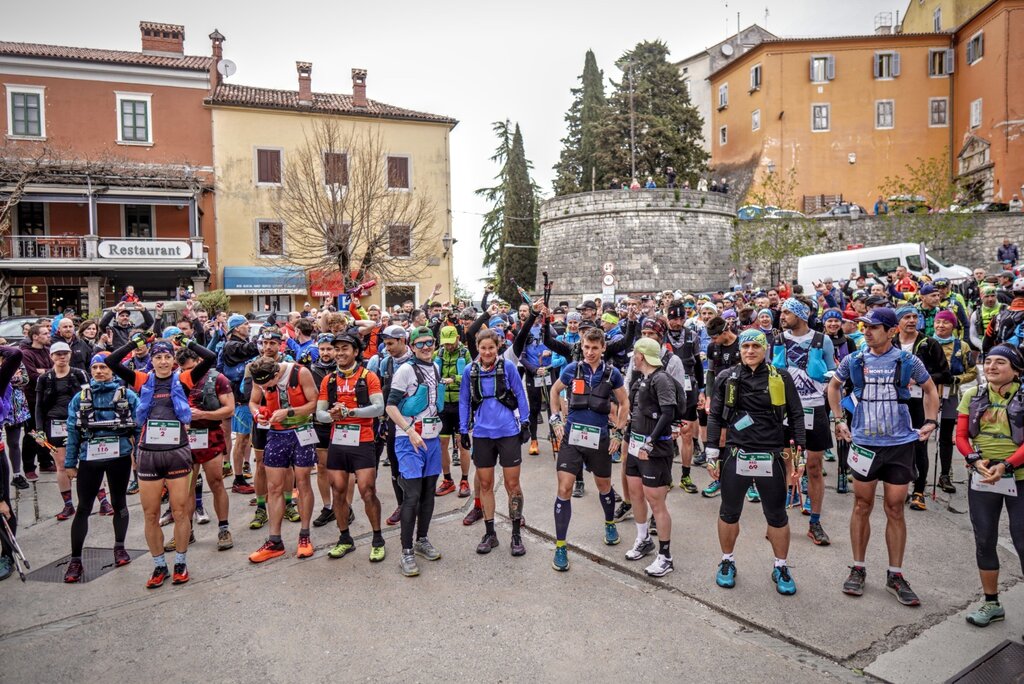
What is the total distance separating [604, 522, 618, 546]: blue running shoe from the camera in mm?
5930

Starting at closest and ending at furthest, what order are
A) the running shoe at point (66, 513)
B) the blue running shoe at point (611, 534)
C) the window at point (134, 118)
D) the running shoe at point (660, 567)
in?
the running shoe at point (660, 567)
the blue running shoe at point (611, 534)
the running shoe at point (66, 513)
the window at point (134, 118)

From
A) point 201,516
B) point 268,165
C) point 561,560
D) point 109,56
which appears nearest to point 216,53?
point 109,56

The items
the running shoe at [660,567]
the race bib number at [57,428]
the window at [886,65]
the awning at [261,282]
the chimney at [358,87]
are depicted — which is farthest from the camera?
the window at [886,65]

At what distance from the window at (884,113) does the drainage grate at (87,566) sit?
46.7m

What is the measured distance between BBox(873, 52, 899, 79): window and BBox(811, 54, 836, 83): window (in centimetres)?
273

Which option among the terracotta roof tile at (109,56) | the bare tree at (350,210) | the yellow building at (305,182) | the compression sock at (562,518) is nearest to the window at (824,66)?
the yellow building at (305,182)

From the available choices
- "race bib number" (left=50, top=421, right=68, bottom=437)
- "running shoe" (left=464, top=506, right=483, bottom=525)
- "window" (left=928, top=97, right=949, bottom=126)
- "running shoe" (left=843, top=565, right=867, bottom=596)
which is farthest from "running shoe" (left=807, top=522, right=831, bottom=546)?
"window" (left=928, top=97, right=949, bottom=126)

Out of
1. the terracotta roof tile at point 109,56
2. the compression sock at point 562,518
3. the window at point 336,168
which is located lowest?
the compression sock at point 562,518

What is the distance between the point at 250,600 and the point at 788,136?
43.9 meters

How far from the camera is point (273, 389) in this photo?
19.5ft

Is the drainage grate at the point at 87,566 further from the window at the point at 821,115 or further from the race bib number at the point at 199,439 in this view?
the window at the point at 821,115

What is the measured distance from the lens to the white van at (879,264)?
21.6 metres

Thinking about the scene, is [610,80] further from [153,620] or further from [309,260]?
[153,620]

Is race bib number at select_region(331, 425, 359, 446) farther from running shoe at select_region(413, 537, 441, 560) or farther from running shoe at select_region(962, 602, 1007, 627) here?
running shoe at select_region(962, 602, 1007, 627)
